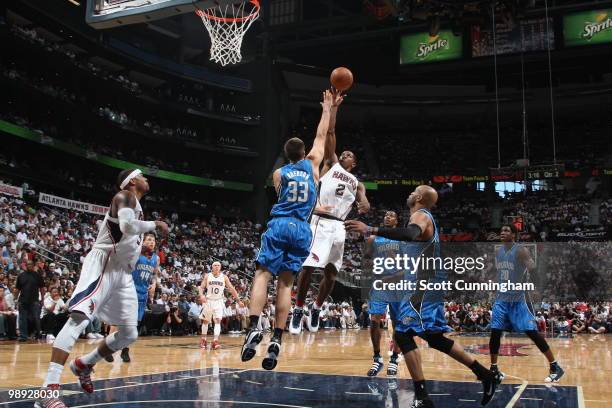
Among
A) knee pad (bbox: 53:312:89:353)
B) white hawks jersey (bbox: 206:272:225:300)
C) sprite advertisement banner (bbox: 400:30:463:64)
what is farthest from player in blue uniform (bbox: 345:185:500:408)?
sprite advertisement banner (bbox: 400:30:463:64)

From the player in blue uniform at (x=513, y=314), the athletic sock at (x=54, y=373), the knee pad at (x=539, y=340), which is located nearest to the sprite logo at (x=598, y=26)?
the player in blue uniform at (x=513, y=314)

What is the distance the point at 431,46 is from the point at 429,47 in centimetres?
11

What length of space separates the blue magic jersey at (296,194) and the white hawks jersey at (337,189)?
1.42 metres

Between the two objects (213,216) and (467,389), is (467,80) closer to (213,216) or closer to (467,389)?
(213,216)

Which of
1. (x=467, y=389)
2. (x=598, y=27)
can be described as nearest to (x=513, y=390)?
(x=467, y=389)

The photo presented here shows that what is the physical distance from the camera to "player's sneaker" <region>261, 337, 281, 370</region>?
4.86 metres

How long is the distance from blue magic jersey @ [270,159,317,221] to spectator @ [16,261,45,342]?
9424 mm

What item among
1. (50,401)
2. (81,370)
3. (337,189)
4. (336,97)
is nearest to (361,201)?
(337,189)

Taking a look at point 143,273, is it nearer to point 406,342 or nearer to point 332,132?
point 332,132

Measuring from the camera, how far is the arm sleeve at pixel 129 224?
5188 mm

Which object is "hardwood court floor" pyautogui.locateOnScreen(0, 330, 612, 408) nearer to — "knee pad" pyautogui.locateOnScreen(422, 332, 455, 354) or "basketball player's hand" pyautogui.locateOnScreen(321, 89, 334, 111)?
"knee pad" pyautogui.locateOnScreen(422, 332, 455, 354)

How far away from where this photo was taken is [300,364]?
934 cm

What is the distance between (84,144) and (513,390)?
85.4 feet

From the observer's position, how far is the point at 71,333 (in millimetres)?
5016
